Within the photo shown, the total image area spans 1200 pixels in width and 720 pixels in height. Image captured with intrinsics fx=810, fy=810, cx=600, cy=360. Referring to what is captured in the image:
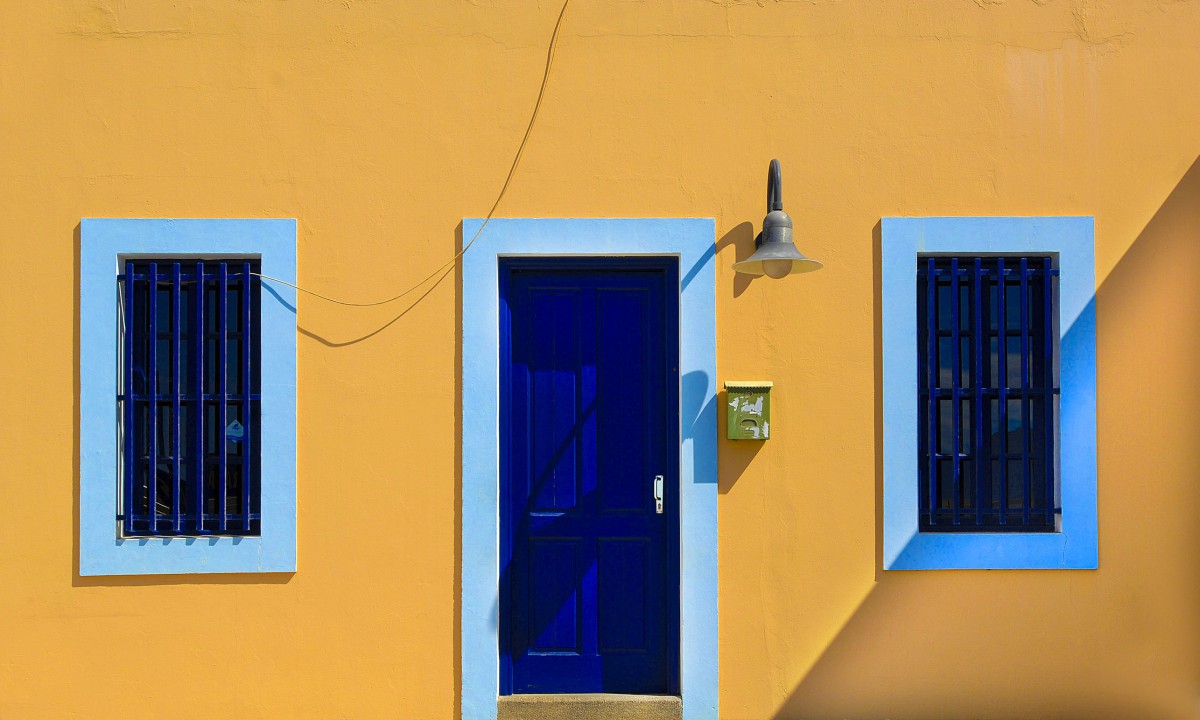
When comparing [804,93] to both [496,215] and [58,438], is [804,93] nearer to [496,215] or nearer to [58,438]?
[496,215]

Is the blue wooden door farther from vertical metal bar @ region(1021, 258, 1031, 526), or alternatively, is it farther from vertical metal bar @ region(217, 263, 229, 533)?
vertical metal bar @ region(1021, 258, 1031, 526)

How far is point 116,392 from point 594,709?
9.16 feet

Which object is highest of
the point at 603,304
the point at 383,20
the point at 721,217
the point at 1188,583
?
the point at 383,20

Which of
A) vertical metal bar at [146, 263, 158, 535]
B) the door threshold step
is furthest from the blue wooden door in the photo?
vertical metal bar at [146, 263, 158, 535]

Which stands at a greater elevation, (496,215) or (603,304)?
(496,215)

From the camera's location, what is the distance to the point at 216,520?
399 cm

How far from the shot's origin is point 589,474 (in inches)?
161

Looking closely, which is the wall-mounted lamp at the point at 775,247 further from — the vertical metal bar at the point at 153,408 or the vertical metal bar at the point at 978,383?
the vertical metal bar at the point at 153,408

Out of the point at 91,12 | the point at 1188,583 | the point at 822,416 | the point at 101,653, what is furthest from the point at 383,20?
the point at 1188,583

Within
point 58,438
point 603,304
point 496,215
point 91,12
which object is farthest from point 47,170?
point 603,304

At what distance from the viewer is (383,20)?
4008mm

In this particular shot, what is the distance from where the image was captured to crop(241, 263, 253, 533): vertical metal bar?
13.0 feet

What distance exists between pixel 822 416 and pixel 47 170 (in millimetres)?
3986

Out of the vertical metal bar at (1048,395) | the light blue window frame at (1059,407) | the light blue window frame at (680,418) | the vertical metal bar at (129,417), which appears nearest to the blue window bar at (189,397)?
the vertical metal bar at (129,417)
